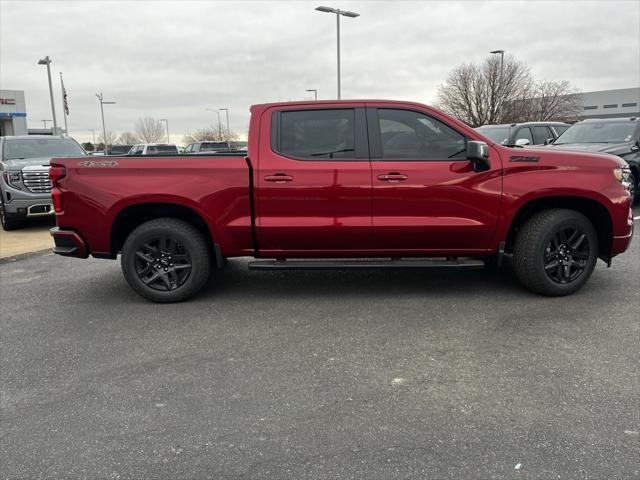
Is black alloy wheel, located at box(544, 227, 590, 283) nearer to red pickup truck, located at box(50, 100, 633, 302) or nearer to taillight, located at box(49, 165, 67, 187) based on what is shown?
red pickup truck, located at box(50, 100, 633, 302)

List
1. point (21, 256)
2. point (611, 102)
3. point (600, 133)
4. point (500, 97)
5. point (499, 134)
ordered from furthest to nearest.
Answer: point (611, 102) → point (500, 97) → point (499, 134) → point (600, 133) → point (21, 256)

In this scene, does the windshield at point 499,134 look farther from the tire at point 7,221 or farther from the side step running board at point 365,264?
the tire at point 7,221

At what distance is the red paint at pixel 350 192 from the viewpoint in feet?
15.8

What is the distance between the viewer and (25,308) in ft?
16.8

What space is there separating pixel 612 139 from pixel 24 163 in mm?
11547

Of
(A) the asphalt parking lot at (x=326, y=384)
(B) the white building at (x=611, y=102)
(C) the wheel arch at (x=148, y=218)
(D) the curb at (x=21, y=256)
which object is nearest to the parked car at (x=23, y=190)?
(D) the curb at (x=21, y=256)

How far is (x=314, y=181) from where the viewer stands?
189 inches

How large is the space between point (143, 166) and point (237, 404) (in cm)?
268

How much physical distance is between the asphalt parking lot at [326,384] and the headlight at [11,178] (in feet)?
16.7

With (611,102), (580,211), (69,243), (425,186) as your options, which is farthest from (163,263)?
(611,102)

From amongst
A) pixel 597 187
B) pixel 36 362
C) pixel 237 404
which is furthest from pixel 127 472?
pixel 597 187

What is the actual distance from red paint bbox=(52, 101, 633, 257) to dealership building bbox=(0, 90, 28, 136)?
55543 millimetres

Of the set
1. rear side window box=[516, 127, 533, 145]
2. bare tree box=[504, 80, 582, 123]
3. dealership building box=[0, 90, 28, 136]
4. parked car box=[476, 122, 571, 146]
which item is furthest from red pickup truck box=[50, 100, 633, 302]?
dealership building box=[0, 90, 28, 136]

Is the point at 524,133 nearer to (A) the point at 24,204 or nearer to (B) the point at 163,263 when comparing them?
(B) the point at 163,263
